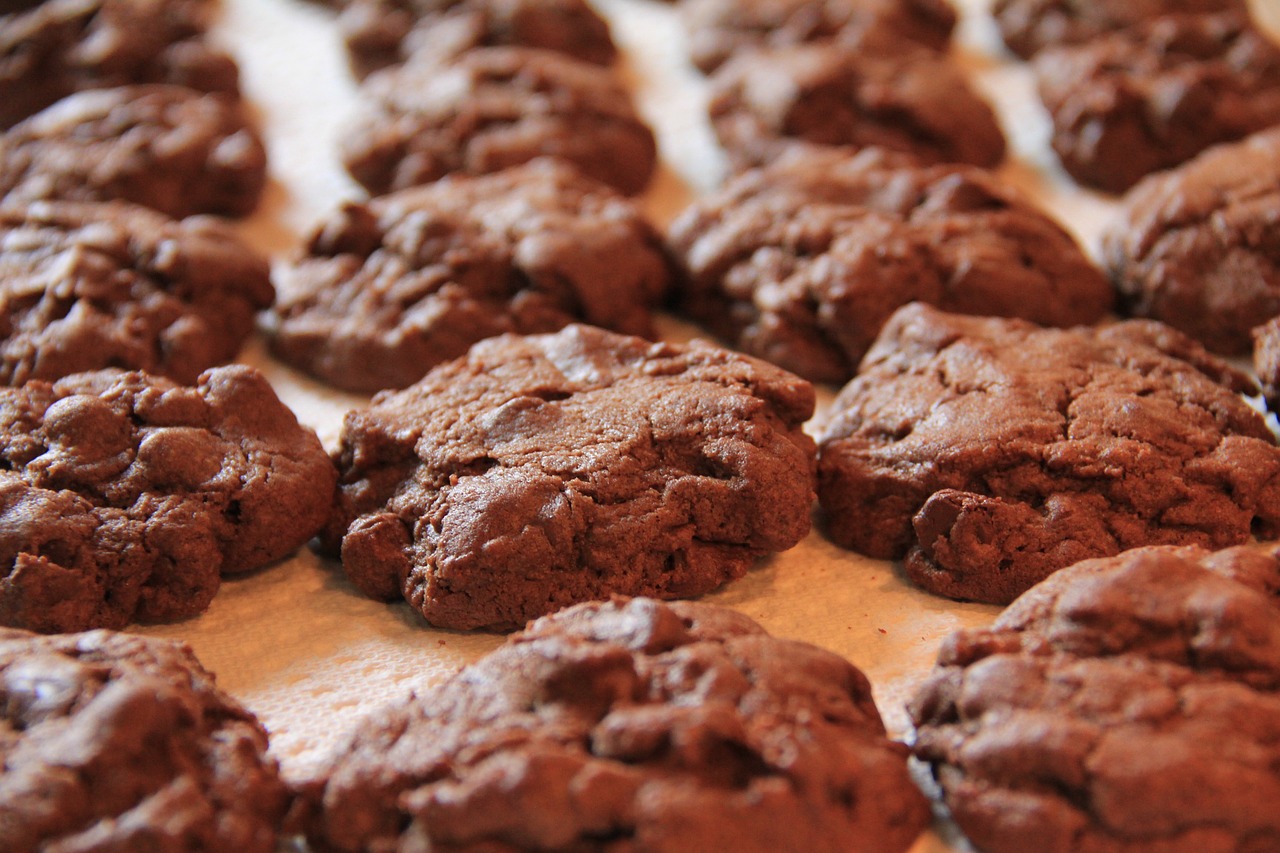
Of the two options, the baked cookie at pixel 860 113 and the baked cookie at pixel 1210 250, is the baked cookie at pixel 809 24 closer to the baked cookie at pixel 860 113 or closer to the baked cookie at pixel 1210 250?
the baked cookie at pixel 860 113

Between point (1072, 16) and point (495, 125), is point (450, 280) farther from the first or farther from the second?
point (1072, 16)

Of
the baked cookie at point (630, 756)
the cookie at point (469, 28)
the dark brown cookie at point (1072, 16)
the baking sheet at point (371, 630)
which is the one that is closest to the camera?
the baked cookie at point (630, 756)

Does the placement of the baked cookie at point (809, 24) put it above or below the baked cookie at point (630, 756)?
above

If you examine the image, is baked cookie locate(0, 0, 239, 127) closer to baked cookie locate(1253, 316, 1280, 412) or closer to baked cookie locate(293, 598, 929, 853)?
baked cookie locate(293, 598, 929, 853)

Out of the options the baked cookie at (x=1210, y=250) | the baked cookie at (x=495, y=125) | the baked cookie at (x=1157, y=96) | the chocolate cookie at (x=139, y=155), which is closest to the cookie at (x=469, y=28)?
the baked cookie at (x=495, y=125)

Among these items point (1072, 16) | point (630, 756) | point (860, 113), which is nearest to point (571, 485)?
point (630, 756)

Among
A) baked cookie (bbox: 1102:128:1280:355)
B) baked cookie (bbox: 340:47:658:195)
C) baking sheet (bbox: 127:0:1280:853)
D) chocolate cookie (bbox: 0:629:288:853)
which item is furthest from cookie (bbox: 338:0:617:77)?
chocolate cookie (bbox: 0:629:288:853)
